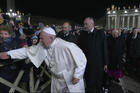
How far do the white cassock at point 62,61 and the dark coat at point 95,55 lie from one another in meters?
1.45

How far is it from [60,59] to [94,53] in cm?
174

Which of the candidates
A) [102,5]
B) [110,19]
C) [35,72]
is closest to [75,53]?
[35,72]

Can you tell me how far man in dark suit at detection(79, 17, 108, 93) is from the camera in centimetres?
413

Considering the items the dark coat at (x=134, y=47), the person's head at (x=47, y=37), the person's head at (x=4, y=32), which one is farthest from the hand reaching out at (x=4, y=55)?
the dark coat at (x=134, y=47)

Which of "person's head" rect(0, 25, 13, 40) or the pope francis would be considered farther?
"person's head" rect(0, 25, 13, 40)

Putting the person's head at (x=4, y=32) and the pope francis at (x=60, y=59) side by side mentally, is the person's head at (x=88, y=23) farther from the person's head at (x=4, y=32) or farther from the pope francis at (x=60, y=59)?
the person's head at (x=4, y=32)

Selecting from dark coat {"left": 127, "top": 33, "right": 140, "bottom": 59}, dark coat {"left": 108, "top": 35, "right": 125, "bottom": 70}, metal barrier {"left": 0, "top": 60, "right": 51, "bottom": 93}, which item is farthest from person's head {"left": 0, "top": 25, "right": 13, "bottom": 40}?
dark coat {"left": 127, "top": 33, "right": 140, "bottom": 59}

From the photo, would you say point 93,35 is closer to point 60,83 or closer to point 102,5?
point 60,83

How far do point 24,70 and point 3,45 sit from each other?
0.61 meters

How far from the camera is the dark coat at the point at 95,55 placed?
13.6 feet

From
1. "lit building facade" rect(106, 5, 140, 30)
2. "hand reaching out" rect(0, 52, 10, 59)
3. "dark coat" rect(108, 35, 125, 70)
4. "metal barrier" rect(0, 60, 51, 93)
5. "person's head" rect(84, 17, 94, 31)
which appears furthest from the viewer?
"lit building facade" rect(106, 5, 140, 30)

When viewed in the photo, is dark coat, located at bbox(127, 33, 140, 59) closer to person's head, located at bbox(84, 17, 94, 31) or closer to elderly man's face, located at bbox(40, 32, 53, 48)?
person's head, located at bbox(84, 17, 94, 31)

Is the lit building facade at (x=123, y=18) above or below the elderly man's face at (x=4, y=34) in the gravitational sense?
above

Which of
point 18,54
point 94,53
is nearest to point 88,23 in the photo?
point 94,53
